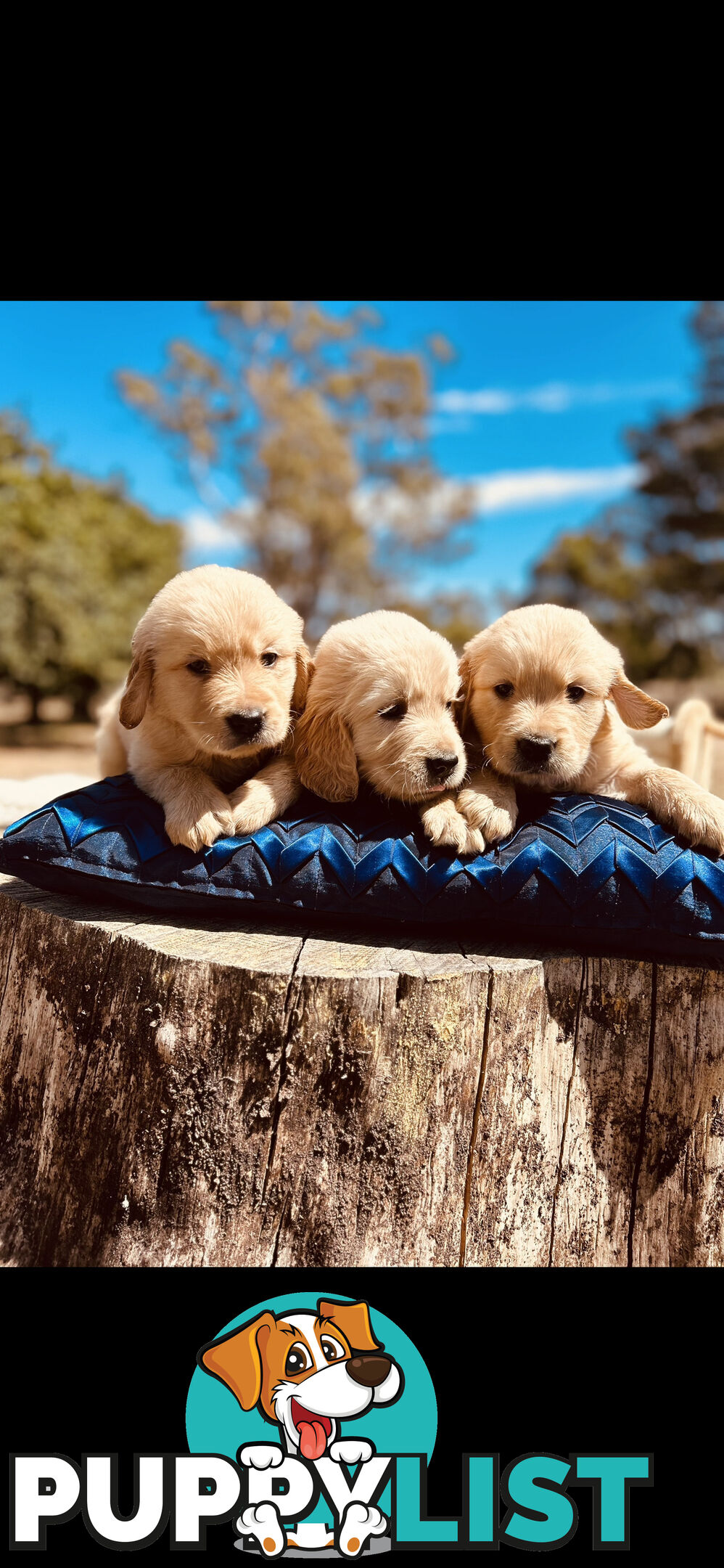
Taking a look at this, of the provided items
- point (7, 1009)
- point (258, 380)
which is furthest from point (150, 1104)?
point (258, 380)

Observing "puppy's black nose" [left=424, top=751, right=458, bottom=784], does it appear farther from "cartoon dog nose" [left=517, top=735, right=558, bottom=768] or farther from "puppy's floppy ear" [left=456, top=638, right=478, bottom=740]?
"puppy's floppy ear" [left=456, top=638, right=478, bottom=740]

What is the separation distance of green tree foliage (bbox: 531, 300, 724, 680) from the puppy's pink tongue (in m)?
24.2

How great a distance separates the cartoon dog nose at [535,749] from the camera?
2.94m

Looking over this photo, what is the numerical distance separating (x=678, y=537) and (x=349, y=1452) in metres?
25.4

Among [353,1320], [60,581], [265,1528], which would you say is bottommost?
[265,1528]

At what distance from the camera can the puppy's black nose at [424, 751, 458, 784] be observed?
2.89 metres

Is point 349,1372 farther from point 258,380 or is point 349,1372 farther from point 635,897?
point 258,380

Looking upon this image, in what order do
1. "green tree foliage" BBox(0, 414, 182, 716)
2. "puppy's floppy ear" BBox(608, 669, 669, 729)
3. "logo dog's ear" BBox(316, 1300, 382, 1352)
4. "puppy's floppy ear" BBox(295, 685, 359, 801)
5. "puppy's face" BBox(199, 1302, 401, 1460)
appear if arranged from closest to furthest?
"puppy's face" BBox(199, 1302, 401, 1460)
"logo dog's ear" BBox(316, 1300, 382, 1352)
"puppy's floppy ear" BBox(295, 685, 359, 801)
"puppy's floppy ear" BBox(608, 669, 669, 729)
"green tree foliage" BBox(0, 414, 182, 716)

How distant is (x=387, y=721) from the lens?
3.01 meters

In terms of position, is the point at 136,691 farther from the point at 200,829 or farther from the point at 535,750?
the point at 535,750

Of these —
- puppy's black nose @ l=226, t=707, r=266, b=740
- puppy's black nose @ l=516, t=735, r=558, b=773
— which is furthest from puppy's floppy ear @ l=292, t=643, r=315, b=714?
puppy's black nose @ l=516, t=735, r=558, b=773

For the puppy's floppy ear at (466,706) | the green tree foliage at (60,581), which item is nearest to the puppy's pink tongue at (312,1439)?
the puppy's floppy ear at (466,706)

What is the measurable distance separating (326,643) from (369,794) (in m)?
0.54

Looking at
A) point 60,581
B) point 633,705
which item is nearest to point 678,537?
point 60,581
